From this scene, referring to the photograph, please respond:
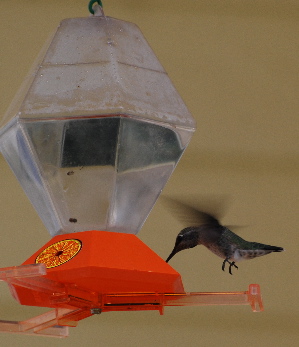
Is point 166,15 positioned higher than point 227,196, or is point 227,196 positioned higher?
point 166,15

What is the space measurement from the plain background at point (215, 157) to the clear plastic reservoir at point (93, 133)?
1022 mm

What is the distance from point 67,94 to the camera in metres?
2.17

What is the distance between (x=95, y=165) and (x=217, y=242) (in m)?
0.60

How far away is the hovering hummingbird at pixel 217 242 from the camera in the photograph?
105 inches

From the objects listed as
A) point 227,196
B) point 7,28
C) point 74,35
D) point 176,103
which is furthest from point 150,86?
point 7,28

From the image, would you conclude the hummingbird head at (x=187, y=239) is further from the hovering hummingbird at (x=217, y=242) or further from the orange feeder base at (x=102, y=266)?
the orange feeder base at (x=102, y=266)

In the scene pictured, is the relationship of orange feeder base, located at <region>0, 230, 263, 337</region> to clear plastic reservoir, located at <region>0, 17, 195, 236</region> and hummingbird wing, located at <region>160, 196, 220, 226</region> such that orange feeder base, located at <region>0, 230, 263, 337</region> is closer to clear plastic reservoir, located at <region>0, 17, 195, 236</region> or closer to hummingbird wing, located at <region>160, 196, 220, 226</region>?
clear plastic reservoir, located at <region>0, 17, 195, 236</region>

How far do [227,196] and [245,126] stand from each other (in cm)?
30

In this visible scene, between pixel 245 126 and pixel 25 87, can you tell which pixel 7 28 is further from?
pixel 25 87

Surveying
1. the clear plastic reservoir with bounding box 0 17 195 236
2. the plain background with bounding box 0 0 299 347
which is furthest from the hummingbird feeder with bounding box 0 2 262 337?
the plain background with bounding box 0 0 299 347

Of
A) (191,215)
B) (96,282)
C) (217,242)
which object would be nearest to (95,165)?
(96,282)

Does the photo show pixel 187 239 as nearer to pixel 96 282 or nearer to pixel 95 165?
pixel 95 165

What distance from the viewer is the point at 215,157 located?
3457 millimetres

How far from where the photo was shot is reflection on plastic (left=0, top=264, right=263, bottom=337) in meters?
2.05
